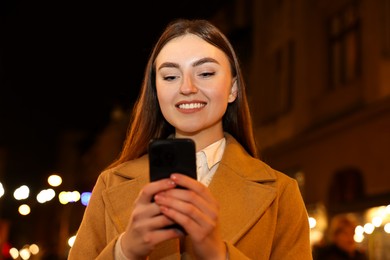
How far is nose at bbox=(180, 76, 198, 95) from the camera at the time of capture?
2.55m

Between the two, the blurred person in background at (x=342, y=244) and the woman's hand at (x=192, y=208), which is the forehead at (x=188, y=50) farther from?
the blurred person in background at (x=342, y=244)

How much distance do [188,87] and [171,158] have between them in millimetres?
470

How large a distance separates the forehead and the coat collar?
350 millimetres

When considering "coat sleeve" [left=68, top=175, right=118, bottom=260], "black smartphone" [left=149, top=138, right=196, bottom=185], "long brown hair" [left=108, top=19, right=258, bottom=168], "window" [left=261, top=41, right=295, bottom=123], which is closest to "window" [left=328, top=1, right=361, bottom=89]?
"window" [left=261, top=41, right=295, bottom=123]

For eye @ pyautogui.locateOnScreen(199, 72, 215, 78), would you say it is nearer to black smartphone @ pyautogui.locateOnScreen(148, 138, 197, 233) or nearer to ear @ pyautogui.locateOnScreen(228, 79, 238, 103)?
ear @ pyautogui.locateOnScreen(228, 79, 238, 103)

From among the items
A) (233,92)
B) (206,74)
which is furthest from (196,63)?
(233,92)

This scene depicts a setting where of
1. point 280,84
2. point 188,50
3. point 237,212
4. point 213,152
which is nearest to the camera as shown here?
point 237,212

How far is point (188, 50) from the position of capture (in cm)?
262

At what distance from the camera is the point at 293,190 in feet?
8.71

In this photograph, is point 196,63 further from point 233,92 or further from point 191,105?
point 233,92

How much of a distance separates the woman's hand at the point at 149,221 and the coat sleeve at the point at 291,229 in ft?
1.81

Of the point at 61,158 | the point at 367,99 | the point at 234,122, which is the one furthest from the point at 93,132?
the point at 234,122

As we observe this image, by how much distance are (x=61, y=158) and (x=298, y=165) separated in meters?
50.3

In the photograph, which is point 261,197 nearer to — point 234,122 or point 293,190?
Result: point 293,190
